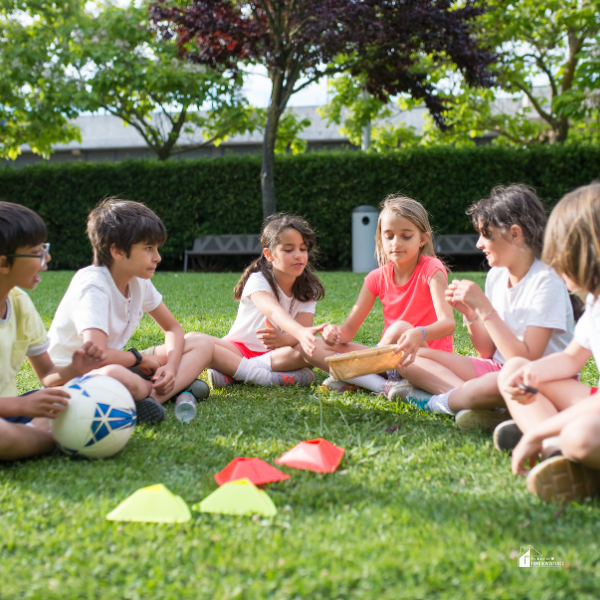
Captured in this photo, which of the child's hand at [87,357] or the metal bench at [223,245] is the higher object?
the metal bench at [223,245]

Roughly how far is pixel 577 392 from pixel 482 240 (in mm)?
981

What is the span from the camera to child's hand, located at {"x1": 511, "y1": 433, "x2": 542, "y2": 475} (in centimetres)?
203

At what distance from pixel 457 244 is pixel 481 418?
10143 millimetres

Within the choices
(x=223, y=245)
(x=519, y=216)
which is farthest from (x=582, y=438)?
(x=223, y=245)

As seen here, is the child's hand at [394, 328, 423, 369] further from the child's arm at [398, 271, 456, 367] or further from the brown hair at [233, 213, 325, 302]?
the brown hair at [233, 213, 325, 302]

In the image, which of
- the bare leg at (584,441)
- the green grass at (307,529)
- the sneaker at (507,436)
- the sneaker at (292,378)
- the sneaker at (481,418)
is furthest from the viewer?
the sneaker at (292,378)

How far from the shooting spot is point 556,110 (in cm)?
1321

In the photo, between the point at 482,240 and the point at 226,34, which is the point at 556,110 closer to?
the point at 226,34

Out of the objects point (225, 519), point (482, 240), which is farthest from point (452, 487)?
point (482, 240)

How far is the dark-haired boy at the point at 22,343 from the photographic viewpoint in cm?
227

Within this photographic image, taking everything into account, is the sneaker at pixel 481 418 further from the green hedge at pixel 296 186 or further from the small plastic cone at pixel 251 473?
the green hedge at pixel 296 186

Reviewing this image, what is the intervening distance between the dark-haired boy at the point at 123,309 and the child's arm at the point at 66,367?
10 centimetres

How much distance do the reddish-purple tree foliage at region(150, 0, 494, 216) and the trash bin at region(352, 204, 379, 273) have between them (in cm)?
186

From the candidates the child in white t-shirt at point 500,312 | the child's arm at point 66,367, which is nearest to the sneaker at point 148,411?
the child's arm at point 66,367
